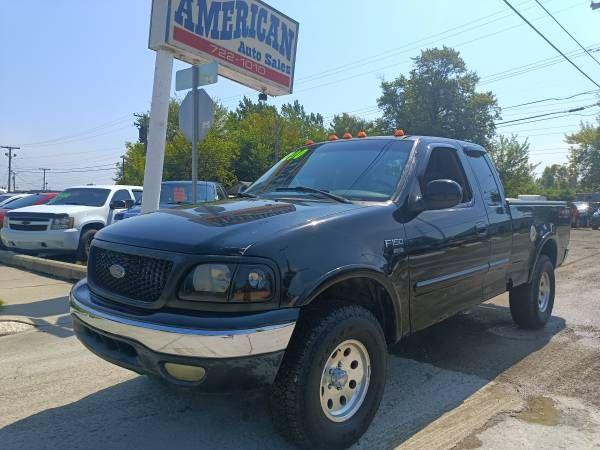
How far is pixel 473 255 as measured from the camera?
4.32 meters

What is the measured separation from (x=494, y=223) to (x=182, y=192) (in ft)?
24.4

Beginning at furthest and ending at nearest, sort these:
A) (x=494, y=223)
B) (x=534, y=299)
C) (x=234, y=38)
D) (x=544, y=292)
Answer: (x=234, y=38), (x=544, y=292), (x=534, y=299), (x=494, y=223)

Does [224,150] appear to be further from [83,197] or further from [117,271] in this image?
[117,271]

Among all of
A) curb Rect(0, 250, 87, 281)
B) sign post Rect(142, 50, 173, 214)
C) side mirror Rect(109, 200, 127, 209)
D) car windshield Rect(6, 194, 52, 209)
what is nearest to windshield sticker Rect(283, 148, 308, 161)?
sign post Rect(142, 50, 173, 214)

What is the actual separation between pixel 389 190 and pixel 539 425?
6.01 feet

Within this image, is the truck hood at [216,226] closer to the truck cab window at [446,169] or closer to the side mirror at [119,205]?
the truck cab window at [446,169]

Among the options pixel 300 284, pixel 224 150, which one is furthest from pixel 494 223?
pixel 224 150

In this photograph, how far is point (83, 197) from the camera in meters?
11.5

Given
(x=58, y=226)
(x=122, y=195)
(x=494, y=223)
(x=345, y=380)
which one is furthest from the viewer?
(x=122, y=195)

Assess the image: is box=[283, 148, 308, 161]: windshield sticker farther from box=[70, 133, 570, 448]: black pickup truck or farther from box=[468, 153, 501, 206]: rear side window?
box=[468, 153, 501, 206]: rear side window

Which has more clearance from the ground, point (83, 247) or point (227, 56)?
point (227, 56)

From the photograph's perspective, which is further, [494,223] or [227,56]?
[227,56]

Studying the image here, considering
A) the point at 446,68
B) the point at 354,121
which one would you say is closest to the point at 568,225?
the point at 446,68

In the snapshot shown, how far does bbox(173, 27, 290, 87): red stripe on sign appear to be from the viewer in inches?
312
